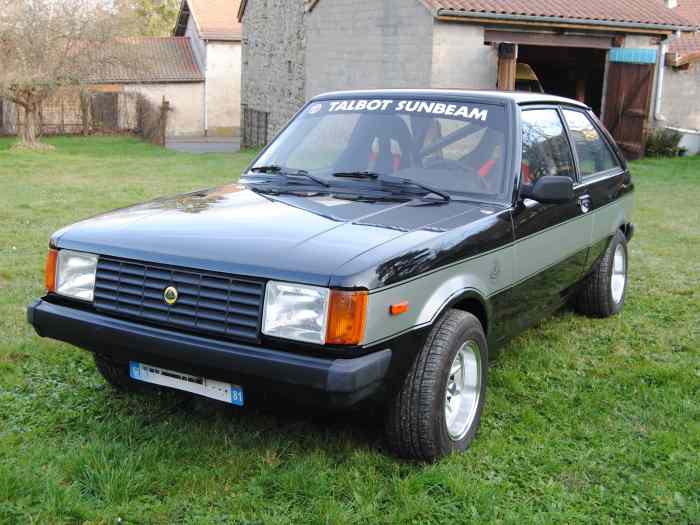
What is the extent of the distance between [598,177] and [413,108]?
1.67 m

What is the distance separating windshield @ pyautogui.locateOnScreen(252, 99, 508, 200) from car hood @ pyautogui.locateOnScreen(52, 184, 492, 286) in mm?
298

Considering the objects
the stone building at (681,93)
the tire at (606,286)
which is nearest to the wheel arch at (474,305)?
the tire at (606,286)

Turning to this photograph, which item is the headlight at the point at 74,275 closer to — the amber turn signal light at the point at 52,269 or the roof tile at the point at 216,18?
the amber turn signal light at the point at 52,269

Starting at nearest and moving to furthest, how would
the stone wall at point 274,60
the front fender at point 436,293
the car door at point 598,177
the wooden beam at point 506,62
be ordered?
the front fender at point 436,293 < the car door at point 598,177 < the wooden beam at point 506,62 < the stone wall at point 274,60

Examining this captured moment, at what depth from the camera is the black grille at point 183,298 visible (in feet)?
10.8

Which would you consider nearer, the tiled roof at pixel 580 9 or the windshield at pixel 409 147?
the windshield at pixel 409 147

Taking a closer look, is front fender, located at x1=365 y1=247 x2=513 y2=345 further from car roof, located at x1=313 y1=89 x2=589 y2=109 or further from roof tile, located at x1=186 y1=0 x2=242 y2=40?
roof tile, located at x1=186 y1=0 x2=242 y2=40

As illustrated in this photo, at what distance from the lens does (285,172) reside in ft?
15.9

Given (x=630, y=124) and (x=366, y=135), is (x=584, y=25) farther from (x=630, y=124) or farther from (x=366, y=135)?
(x=366, y=135)

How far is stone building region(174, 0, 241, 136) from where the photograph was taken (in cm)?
3750

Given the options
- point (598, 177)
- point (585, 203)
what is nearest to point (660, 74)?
point (598, 177)

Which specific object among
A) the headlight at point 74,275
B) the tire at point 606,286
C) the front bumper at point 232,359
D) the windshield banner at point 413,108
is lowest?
the tire at point 606,286

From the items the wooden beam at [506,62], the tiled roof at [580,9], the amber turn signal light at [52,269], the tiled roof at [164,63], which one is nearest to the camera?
the amber turn signal light at [52,269]

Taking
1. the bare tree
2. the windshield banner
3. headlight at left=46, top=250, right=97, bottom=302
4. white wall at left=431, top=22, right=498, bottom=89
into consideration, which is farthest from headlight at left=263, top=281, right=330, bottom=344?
the bare tree
